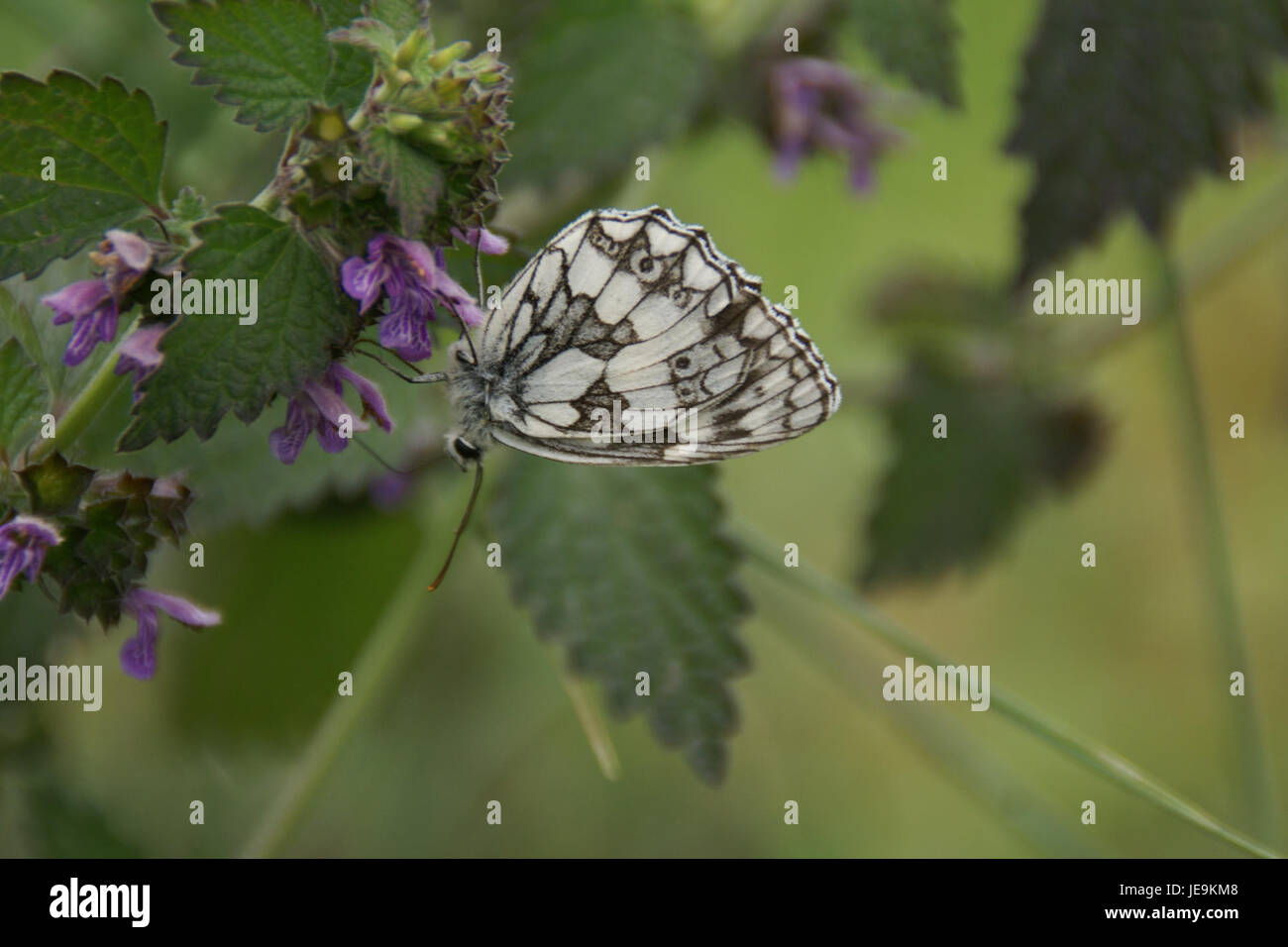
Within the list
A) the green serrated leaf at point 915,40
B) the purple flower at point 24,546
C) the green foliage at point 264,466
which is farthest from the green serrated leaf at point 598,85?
the purple flower at point 24,546

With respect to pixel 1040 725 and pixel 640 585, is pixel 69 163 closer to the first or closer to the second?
pixel 640 585

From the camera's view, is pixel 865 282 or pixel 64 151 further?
pixel 865 282

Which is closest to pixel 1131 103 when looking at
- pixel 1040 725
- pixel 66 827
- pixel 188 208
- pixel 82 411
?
pixel 1040 725

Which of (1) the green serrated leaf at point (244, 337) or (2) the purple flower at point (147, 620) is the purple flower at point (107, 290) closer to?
(1) the green serrated leaf at point (244, 337)

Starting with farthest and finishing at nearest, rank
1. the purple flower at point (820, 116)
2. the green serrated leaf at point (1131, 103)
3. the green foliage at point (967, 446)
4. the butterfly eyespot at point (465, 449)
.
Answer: the green foliage at point (967, 446) < the purple flower at point (820, 116) < the green serrated leaf at point (1131, 103) < the butterfly eyespot at point (465, 449)

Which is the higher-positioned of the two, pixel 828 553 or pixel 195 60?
pixel 195 60
